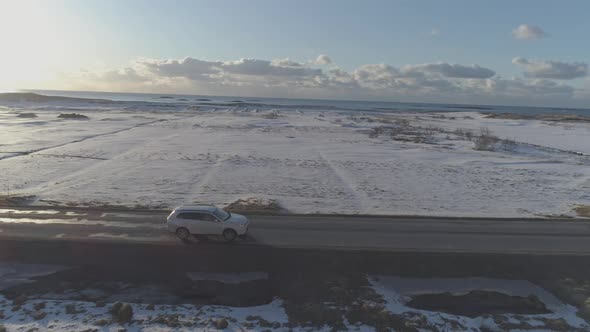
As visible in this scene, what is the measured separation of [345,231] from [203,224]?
6.81 m

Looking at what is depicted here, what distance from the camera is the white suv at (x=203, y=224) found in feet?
60.5

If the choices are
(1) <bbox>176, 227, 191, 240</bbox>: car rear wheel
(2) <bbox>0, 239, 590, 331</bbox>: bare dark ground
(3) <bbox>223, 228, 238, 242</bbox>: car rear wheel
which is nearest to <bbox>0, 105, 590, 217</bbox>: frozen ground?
(3) <bbox>223, 228, 238, 242</bbox>: car rear wheel

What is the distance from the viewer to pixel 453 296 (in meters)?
14.1

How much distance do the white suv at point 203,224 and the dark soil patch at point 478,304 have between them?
27.0 feet

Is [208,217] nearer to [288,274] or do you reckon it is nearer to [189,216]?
[189,216]

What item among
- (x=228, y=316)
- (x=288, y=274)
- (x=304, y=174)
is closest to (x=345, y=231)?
(x=288, y=274)

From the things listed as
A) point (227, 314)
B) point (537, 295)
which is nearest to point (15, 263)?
point (227, 314)

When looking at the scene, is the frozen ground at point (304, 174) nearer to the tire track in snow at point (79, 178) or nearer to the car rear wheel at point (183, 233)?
the tire track in snow at point (79, 178)

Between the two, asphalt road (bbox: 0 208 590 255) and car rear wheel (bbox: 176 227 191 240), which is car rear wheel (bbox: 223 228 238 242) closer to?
asphalt road (bbox: 0 208 590 255)

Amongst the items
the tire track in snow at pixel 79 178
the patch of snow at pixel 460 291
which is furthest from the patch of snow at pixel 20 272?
the tire track in snow at pixel 79 178

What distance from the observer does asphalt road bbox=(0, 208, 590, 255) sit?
60.8 ft

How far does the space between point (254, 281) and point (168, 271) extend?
3256 millimetres

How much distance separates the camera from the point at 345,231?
67.1 ft

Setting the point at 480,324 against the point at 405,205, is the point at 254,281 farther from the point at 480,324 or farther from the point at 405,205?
the point at 405,205
